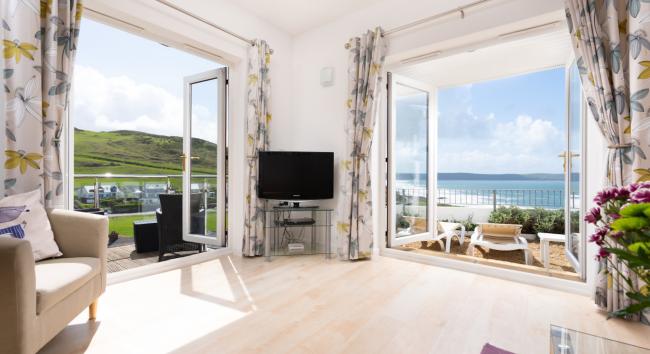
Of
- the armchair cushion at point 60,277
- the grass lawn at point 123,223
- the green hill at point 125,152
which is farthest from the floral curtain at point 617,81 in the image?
the grass lawn at point 123,223

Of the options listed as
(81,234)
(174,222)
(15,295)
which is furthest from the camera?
(174,222)

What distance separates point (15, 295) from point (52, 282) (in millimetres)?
238

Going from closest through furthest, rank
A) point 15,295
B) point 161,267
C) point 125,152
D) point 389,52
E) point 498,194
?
point 15,295
point 161,267
point 389,52
point 125,152
point 498,194

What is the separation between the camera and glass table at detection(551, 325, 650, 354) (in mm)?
1003

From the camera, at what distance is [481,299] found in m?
2.23

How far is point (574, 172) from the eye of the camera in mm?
2885

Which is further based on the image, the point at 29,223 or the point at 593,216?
the point at 29,223

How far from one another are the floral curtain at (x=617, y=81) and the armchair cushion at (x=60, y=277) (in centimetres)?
320

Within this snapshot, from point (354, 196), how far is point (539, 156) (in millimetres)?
11697

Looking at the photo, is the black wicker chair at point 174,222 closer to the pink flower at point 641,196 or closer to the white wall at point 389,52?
the white wall at point 389,52

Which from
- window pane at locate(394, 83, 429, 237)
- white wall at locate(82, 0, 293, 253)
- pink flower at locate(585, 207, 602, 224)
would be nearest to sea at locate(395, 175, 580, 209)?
window pane at locate(394, 83, 429, 237)

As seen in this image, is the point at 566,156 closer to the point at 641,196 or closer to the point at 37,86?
the point at 641,196

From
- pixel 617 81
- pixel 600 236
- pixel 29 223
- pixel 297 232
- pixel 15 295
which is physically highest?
pixel 617 81

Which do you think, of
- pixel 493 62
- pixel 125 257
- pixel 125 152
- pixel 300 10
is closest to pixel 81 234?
pixel 125 257
